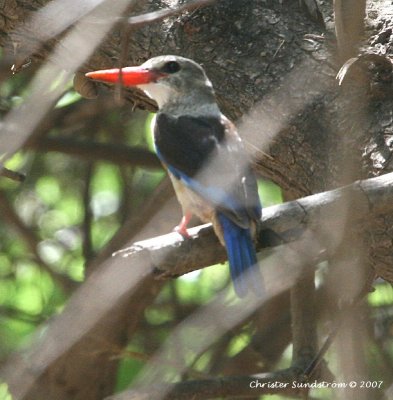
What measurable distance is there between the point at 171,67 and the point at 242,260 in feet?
3.13

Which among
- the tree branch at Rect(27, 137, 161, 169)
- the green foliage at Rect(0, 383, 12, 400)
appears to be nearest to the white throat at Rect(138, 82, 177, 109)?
the tree branch at Rect(27, 137, 161, 169)

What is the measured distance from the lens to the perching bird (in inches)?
118

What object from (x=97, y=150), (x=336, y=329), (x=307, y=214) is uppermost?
(x=307, y=214)

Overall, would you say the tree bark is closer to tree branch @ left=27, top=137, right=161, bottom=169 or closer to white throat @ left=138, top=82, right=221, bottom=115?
white throat @ left=138, top=82, right=221, bottom=115

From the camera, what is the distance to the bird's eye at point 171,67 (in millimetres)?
3579

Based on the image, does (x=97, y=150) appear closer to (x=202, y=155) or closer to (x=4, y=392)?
(x=4, y=392)

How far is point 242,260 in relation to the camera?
2961 millimetres

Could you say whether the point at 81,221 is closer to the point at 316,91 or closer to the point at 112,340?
the point at 112,340

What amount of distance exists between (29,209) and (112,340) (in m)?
1.02

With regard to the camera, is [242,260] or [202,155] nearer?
[242,260]

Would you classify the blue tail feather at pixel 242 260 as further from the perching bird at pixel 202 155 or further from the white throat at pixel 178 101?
the white throat at pixel 178 101

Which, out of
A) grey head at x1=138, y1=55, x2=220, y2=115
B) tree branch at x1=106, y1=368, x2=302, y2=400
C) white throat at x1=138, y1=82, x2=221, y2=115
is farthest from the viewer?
white throat at x1=138, y1=82, x2=221, y2=115

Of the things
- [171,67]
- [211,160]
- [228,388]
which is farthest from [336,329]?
[171,67]

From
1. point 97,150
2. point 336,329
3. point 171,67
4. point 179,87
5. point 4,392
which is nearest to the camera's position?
point 336,329
